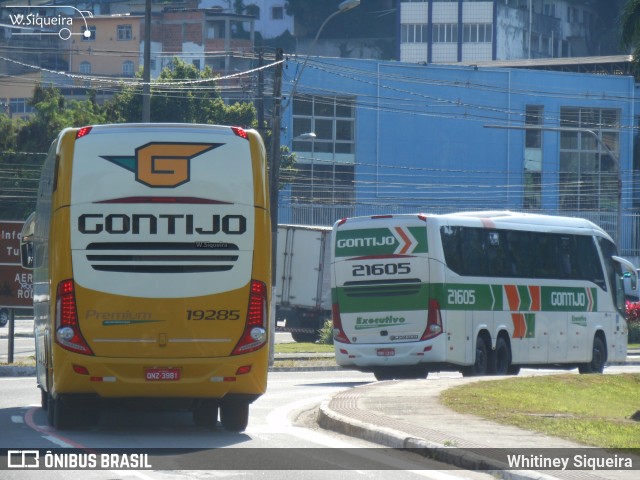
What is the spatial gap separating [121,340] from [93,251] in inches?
40.2

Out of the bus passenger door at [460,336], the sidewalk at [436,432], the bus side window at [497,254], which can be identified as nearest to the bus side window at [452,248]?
the bus passenger door at [460,336]

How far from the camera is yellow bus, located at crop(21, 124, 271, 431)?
535 inches

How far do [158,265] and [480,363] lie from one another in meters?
13.2

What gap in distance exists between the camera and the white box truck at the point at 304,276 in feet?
142

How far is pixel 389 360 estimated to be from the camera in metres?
25.0

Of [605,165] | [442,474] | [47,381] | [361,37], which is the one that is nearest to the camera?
[442,474]

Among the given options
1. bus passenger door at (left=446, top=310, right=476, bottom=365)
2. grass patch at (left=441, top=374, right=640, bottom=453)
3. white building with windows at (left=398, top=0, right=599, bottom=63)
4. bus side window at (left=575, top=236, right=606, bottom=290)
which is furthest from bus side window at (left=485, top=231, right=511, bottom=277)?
white building with windows at (left=398, top=0, right=599, bottom=63)

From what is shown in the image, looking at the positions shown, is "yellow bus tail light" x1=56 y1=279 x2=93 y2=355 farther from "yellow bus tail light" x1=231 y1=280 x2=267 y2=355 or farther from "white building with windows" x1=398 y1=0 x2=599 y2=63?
"white building with windows" x1=398 y1=0 x2=599 y2=63

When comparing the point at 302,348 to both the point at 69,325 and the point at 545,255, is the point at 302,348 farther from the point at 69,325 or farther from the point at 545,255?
the point at 69,325

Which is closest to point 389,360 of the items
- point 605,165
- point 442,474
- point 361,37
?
point 442,474

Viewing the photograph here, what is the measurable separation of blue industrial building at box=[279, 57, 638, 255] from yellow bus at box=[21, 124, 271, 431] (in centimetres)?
5514

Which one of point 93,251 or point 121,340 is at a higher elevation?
point 93,251

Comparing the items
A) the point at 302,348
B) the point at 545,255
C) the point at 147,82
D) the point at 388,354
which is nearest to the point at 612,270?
the point at 545,255

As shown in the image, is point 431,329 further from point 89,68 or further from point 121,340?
point 89,68
